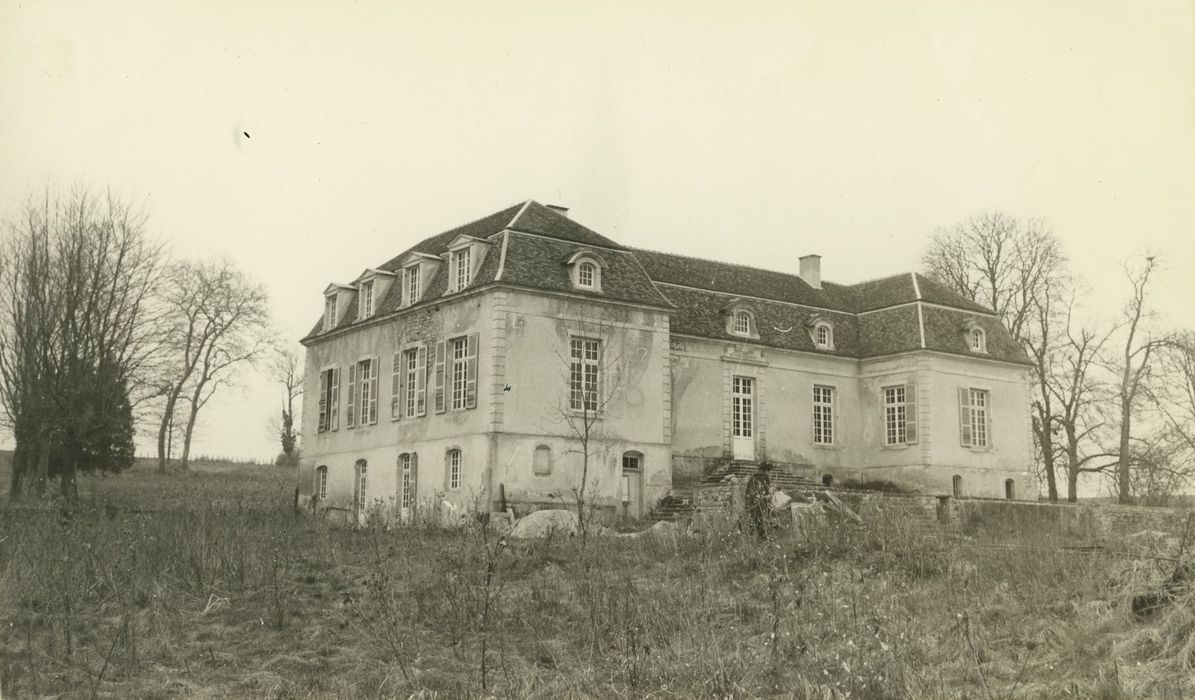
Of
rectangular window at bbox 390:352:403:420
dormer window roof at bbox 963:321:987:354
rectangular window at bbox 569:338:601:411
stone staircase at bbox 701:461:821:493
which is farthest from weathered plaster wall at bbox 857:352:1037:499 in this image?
rectangular window at bbox 390:352:403:420

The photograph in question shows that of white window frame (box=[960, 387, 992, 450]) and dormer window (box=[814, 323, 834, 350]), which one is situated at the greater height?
dormer window (box=[814, 323, 834, 350])

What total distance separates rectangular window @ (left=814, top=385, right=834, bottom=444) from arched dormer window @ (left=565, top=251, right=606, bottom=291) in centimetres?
981

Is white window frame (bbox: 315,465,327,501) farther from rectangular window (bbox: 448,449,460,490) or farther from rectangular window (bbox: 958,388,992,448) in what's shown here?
rectangular window (bbox: 958,388,992,448)

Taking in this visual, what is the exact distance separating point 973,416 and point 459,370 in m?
17.1

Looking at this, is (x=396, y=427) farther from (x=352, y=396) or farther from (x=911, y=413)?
(x=911, y=413)

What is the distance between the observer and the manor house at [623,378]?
27219 mm

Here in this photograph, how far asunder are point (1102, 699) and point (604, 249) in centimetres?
2233

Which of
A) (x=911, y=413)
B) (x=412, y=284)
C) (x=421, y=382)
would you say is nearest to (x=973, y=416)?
(x=911, y=413)

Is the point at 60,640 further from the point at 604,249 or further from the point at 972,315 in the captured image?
the point at 972,315

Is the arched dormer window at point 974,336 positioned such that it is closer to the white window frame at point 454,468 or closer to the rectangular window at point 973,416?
the rectangular window at point 973,416

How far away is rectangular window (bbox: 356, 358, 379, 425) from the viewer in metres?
31.7

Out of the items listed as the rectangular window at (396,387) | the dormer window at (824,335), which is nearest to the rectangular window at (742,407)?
the dormer window at (824,335)

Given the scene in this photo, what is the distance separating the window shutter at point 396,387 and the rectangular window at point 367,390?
0.99 metres

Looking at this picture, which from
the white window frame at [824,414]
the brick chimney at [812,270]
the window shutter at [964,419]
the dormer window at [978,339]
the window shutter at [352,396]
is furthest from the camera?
the brick chimney at [812,270]
